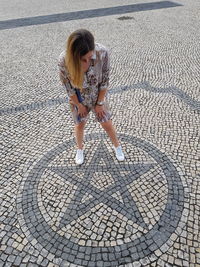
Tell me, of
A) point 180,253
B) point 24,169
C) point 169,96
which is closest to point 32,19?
point 169,96

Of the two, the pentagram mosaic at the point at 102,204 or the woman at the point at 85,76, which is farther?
the pentagram mosaic at the point at 102,204

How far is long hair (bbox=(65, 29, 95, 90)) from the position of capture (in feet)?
8.00

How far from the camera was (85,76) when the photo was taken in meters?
2.92

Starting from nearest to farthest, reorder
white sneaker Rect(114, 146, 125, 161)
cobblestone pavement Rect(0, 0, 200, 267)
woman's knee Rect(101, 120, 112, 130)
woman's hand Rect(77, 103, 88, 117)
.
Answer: cobblestone pavement Rect(0, 0, 200, 267) < woman's hand Rect(77, 103, 88, 117) < woman's knee Rect(101, 120, 112, 130) < white sneaker Rect(114, 146, 125, 161)

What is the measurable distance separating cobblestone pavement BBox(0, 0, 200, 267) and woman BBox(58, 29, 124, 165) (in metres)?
0.62

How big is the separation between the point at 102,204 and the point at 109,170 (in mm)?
601

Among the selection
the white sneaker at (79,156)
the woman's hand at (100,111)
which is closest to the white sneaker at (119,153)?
the white sneaker at (79,156)

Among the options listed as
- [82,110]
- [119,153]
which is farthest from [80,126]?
[119,153]

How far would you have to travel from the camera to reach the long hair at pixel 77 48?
2438 mm

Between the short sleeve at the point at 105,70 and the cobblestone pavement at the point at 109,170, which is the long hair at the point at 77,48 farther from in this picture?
the cobblestone pavement at the point at 109,170

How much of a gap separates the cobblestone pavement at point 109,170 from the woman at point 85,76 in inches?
24.3

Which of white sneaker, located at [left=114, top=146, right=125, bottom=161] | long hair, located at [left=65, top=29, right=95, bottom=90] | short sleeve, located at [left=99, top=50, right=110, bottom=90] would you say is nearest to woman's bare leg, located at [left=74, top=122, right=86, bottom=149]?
white sneaker, located at [left=114, top=146, right=125, bottom=161]

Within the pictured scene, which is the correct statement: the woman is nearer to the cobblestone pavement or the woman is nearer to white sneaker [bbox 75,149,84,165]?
white sneaker [bbox 75,149,84,165]

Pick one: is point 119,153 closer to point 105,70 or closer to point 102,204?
point 102,204
